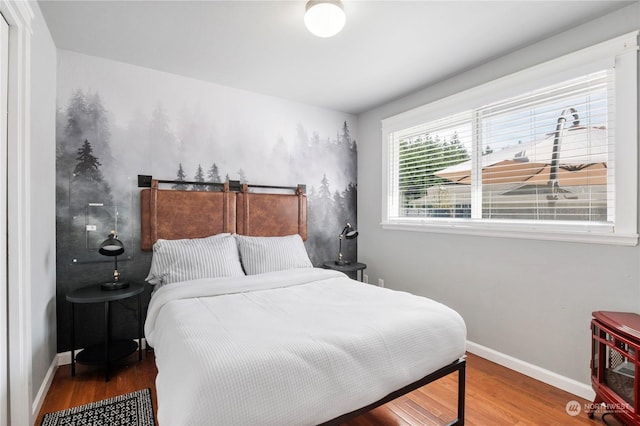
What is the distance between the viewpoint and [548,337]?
238cm

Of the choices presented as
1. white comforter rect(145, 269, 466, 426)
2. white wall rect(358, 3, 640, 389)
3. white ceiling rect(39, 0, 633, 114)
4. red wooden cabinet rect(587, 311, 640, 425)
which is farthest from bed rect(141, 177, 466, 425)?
white ceiling rect(39, 0, 633, 114)

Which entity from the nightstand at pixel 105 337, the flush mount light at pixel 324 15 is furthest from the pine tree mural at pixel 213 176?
the flush mount light at pixel 324 15

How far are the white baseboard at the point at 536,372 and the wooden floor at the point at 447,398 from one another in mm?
47

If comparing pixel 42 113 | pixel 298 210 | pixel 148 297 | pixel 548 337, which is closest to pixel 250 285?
pixel 148 297

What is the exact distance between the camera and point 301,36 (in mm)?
2375

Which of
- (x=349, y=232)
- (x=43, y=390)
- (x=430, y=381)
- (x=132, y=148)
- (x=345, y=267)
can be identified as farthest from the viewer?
(x=349, y=232)

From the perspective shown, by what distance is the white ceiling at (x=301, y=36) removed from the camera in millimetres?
2051

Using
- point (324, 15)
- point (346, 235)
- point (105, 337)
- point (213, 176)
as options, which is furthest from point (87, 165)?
point (346, 235)

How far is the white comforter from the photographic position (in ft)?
3.91

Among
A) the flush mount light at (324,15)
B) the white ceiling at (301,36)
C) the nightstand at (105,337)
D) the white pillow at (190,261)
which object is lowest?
the nightstand at (105,337)

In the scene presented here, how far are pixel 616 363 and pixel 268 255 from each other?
254cm

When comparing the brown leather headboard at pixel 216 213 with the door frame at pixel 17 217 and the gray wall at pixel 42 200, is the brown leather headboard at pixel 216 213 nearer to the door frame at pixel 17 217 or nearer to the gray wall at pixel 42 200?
the gray wall at pixel 42 200

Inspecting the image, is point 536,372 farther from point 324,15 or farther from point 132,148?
point 132,148

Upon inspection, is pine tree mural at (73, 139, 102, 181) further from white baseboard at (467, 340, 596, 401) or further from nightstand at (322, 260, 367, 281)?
white baseboard at (467, 340, 596, 401)
